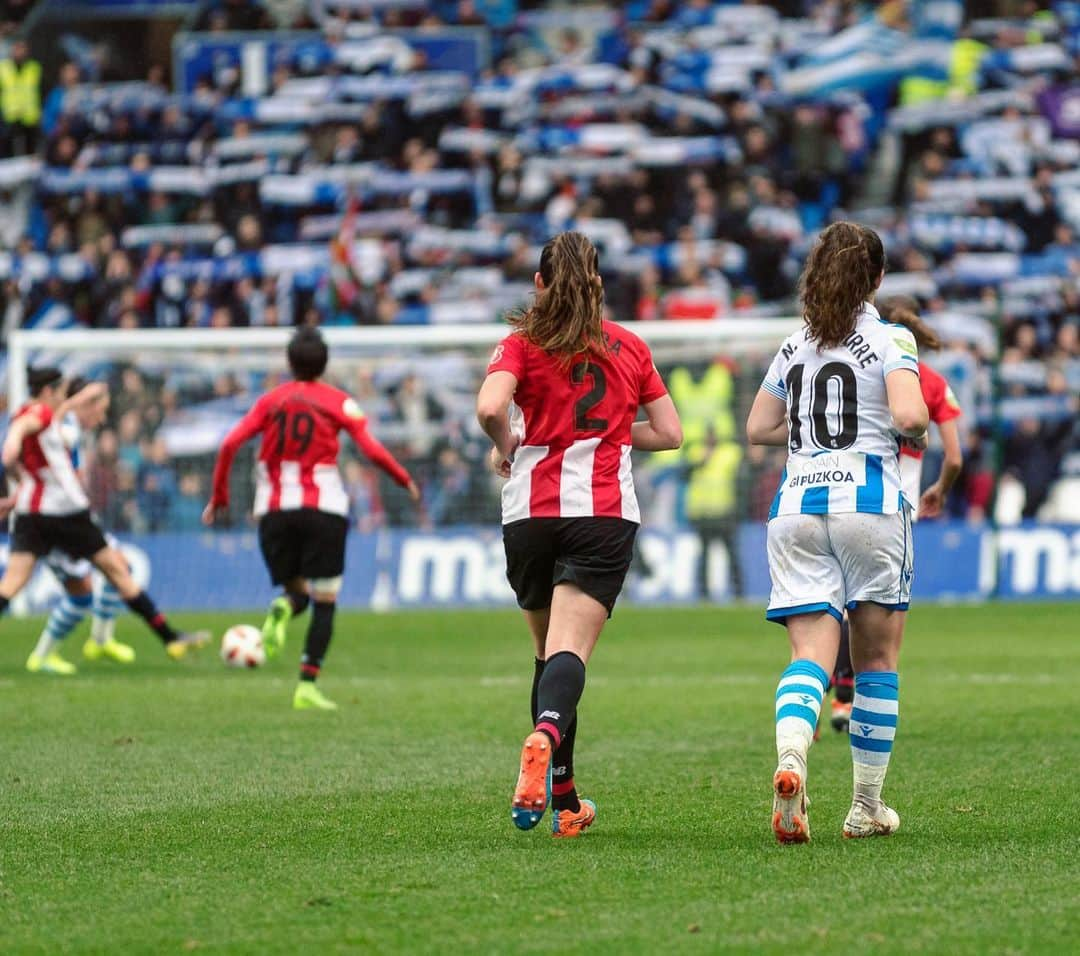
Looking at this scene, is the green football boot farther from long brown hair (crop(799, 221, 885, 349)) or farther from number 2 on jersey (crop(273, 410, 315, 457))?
long brown hair (crop(799, 221, 885, 349))

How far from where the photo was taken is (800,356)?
21.3 feet

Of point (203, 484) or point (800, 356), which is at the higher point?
point (800, 356)

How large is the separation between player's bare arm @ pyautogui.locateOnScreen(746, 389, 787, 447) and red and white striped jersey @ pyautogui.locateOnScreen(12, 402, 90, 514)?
810cm

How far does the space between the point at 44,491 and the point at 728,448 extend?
9306 millimetres

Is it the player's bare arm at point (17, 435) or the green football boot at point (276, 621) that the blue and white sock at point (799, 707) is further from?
the player's bare arm at point (17, 435)

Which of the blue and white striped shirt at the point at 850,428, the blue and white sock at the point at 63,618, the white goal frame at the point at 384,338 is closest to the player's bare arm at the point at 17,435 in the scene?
the blue and white sock at the point at 63,618

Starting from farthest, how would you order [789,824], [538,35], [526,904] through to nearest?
[538,35], [789,824], [526,904]

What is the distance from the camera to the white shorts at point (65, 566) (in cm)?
1427

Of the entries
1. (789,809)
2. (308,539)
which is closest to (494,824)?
(789,809)

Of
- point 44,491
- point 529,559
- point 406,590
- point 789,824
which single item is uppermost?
point 529,559

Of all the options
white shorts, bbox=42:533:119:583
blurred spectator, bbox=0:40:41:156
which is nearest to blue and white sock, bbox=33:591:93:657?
white shorts, bbox=42:533:119:583

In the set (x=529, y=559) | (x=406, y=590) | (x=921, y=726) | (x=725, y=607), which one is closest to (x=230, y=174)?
(x=406, y=590)

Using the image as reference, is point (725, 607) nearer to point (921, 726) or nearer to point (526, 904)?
point (921, 726)

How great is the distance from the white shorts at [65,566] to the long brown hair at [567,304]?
26.7 feet
